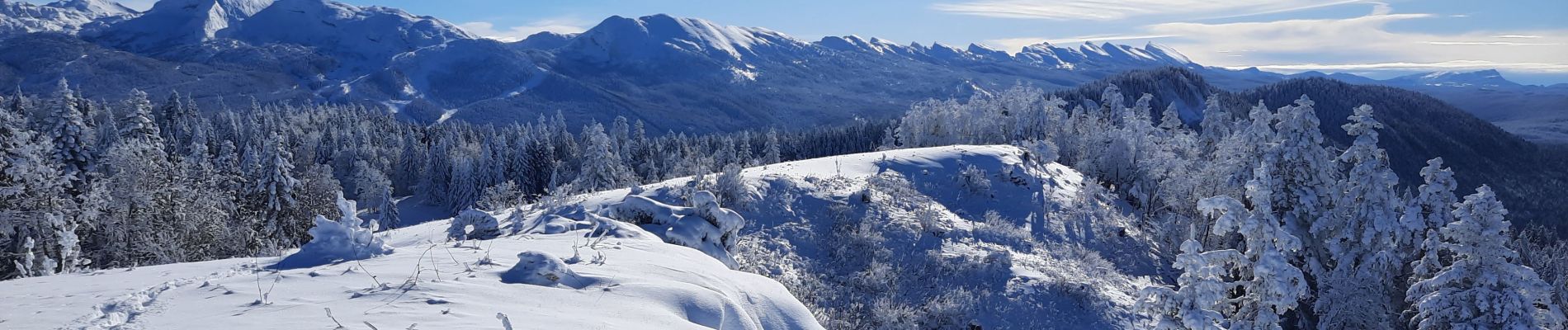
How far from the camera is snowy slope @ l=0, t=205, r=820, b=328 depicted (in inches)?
236

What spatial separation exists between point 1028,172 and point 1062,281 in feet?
37.9

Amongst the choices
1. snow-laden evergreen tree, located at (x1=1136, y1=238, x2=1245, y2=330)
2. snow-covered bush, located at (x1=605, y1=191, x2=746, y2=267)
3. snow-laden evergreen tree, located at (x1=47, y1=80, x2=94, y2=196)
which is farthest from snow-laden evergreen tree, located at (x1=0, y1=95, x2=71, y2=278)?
snow-laden evergreen tree, located at (x1=1136, y1=238, x2=1245, y2=330)

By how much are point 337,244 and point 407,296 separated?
10.3ft

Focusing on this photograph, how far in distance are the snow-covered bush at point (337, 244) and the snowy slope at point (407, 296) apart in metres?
0.27

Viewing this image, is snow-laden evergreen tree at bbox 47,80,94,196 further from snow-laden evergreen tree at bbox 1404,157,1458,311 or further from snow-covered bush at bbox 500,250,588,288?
snow-laden evergreen tree at bbox 1404,157,1458,311

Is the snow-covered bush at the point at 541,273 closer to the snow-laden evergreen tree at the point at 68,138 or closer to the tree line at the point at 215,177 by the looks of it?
the tree line at the point at 215,177

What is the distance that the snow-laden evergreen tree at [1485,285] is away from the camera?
45.1 feet

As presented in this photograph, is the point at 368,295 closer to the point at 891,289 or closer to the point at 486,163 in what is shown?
the point at 891,289

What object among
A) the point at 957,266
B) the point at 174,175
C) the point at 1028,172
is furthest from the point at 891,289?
the point at 174,175

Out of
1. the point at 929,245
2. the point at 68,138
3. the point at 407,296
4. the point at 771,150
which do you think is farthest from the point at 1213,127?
the point at 68,138

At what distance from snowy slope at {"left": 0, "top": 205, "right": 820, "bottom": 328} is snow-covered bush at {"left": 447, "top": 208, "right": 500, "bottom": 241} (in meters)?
2.34

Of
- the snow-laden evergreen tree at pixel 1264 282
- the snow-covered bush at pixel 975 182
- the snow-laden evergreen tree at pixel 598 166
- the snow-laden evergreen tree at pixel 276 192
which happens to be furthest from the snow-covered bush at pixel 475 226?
the snow-laden evergreen tree at pixel 598 166

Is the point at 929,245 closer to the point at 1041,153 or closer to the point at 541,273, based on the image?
the point at 541,273

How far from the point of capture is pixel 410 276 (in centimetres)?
766
